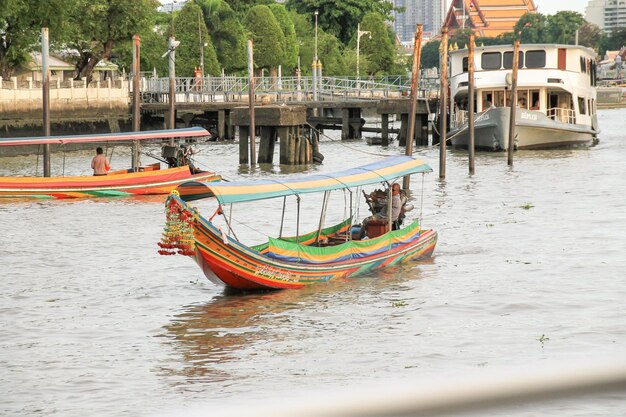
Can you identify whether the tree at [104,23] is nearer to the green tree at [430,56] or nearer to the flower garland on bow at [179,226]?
the flower garland on bow at [179,226]

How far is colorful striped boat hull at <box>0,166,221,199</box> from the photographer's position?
28253mm

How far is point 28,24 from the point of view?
49938 mm

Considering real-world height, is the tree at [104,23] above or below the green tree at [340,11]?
below

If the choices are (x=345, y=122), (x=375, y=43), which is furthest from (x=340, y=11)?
(x=345, y=122)

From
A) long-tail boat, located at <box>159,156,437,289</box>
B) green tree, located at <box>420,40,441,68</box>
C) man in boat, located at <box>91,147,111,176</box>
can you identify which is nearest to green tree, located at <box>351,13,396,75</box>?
man in boat, located at <box>91,147,111,176</box>

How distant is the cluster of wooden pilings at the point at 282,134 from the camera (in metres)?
38.6

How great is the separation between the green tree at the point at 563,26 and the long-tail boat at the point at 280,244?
13658cm

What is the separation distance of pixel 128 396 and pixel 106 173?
19.9m

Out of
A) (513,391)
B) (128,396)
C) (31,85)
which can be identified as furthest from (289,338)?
(31,85)

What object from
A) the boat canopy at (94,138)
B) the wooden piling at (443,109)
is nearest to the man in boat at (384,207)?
the boat canopy at (94,138)

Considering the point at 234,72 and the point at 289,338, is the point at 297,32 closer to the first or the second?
the point at 234,72

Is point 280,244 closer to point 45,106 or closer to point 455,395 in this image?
point 455,395

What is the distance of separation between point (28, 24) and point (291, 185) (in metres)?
37.4

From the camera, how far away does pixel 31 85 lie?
49500mm
